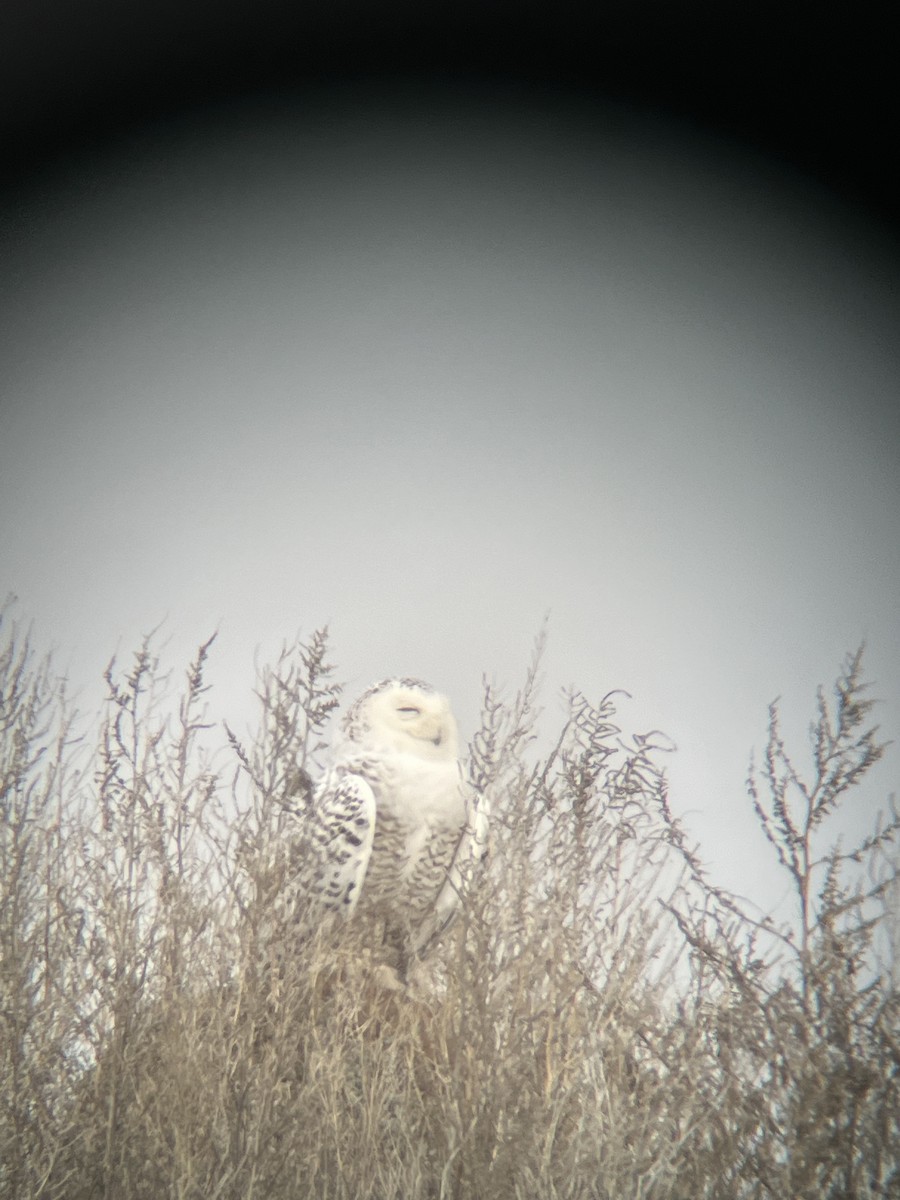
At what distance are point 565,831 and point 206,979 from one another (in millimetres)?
1092

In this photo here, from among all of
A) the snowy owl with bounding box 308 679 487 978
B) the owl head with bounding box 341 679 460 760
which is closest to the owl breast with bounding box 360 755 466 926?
the snowy owl with bounding box 308 679 487 978

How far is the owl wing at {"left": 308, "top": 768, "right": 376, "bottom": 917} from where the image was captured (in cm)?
279

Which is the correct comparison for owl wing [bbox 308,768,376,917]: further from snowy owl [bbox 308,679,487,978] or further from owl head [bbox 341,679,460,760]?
owl head [bbox 341,679,460,760]

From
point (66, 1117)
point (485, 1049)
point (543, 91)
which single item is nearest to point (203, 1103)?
point (66, 1117)

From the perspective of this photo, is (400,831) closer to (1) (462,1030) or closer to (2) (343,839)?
(2) (343,839)

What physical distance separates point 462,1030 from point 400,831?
126 centimetres

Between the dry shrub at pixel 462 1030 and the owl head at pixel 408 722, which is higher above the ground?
the owl head at pixel 408 722

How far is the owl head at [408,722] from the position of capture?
312cm

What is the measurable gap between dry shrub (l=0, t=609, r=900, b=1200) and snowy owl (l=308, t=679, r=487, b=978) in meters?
0.23

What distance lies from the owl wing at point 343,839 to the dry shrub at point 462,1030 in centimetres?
12

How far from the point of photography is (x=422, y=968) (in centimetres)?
304

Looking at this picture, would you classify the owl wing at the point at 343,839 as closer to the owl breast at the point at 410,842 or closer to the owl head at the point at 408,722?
the owl breast at the point at 410,842

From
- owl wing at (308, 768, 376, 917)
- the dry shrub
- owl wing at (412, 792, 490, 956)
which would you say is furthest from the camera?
owl wing at (412, 792, 490, 956)

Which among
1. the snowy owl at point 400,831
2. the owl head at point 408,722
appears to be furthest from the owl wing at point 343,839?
the owl head at point 408,722
